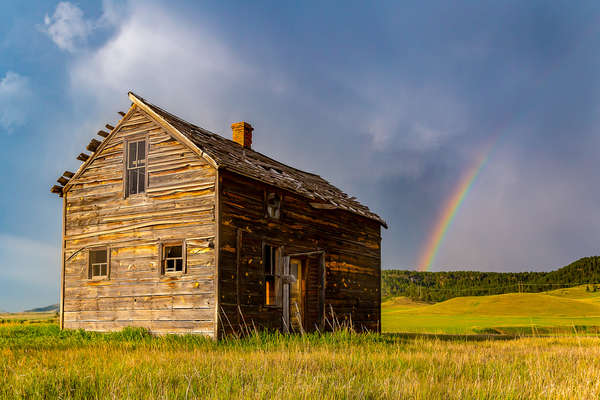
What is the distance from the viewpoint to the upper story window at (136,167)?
17.5 meters

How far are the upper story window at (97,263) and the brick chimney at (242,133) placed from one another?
22.8 ft

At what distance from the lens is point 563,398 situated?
593 centimetres

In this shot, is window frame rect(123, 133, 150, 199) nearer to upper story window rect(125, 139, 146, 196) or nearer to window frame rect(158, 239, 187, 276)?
upper story window rect(125, 139, 146, 196)

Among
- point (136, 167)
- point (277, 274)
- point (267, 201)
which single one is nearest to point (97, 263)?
point (136, 167)

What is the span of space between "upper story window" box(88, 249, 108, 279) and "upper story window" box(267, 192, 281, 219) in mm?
5419

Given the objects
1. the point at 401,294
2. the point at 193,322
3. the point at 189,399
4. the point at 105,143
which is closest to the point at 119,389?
the point at 189,399

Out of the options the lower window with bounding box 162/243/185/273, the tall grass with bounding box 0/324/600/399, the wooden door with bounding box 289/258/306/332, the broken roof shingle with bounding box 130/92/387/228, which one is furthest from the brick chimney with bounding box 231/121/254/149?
the tall grass with bounding box 0/324/600/399

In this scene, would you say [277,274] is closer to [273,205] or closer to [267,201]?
[273,205]

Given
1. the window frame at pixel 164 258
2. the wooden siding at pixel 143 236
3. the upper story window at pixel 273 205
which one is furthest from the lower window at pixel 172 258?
the upper story window at pixel 273 205

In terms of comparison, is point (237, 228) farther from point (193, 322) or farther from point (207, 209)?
point (193, 322)

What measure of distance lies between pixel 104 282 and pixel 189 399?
41.9ft

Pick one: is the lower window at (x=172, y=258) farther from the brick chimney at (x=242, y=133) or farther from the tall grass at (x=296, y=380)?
the brick chimney at (x=242, y=133)

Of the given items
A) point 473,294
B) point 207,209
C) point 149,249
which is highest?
point 207,209

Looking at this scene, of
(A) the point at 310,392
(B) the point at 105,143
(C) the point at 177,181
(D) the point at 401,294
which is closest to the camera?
(A) the point at 310,392
